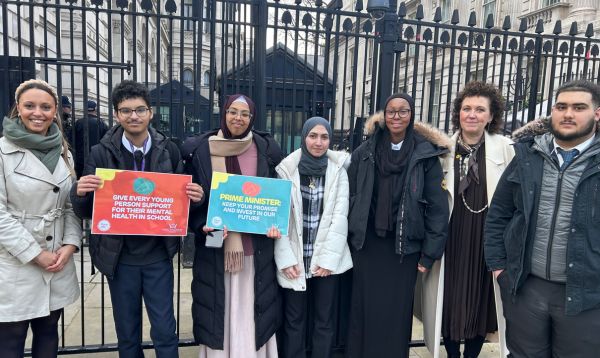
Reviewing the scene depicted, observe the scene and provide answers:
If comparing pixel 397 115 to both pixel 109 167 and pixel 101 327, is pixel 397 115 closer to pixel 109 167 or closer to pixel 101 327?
pixel 109 167

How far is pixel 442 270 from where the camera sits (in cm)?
322

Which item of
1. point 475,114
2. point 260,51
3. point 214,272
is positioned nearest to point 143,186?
point 214,272

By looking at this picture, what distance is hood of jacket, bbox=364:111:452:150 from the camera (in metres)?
3.07

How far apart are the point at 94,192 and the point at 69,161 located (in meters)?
0.44

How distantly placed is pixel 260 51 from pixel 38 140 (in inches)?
72.2

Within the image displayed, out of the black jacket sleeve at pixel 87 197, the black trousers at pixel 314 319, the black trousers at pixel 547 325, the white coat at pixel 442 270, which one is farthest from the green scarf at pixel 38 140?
the black trousers at pixel 547 325

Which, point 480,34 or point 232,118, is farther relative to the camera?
point 480,34

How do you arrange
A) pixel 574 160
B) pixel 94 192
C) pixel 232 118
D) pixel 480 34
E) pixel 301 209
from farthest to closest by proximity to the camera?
pixel 480 34 → pixel 301 209 → pixel 232 118 → pixel 94 192 → pixel 574 160

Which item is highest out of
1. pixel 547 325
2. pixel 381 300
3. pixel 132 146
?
pixel 132 146

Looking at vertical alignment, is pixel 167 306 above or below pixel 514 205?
below

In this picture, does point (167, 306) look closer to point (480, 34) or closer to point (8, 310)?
point (8, 310)

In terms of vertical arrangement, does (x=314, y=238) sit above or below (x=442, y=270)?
above

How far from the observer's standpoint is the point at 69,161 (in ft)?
9.29

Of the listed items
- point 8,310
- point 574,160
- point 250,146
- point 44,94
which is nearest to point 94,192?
point 44,94
